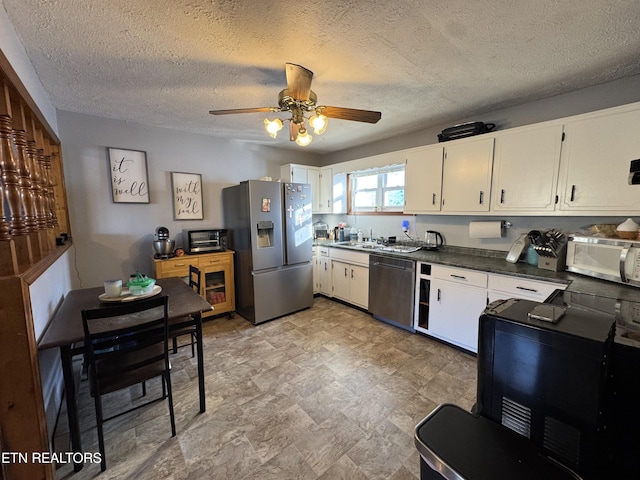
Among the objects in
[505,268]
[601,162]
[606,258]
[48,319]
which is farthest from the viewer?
[505,268]

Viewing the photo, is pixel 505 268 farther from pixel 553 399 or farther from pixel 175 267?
pixel 175 267

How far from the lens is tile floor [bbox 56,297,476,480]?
148cm

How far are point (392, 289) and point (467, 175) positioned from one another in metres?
1.50

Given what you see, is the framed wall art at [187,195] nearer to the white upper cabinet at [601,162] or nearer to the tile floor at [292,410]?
the tile floor at [292,410]

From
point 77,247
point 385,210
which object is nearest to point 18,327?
point 77,247

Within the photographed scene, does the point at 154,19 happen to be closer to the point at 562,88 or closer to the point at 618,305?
the point at 618,305

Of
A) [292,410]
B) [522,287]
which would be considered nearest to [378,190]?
[522,287]

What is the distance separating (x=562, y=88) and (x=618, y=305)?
79.0 inches

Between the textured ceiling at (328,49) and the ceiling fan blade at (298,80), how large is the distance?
0.14 m

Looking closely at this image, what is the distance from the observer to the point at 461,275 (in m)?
2.55

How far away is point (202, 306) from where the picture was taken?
182 cm

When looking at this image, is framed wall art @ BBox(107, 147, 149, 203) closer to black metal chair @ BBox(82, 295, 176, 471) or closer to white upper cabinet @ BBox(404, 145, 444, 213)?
black metal chair @ BBox(82, 295, 176, 471)

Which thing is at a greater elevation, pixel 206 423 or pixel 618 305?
pixel 618 305

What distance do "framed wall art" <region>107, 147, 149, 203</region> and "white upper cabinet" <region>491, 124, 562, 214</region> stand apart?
12.9 feet
